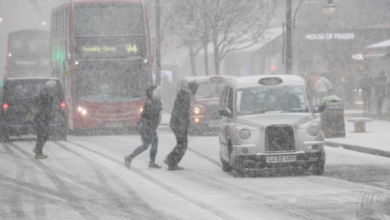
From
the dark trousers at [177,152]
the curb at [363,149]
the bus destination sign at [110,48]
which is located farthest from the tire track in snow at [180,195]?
the bus destination sign at [110,48]

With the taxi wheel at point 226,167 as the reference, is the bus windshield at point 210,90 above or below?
above

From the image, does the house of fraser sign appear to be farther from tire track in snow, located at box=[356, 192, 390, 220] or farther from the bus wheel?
tire track in snow, located at box=[356, 192, 390, 220]

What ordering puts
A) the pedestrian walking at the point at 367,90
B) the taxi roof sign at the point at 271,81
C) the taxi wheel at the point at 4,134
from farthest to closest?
the pedestrian walking at the point at 367,90
the taxi wheel at the point at 4,134
the taxi roof sign at the point at 271,81

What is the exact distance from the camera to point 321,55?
46719 mm

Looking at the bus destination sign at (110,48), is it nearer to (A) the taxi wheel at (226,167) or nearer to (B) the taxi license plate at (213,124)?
(B) the taxi license plate at (213,124)

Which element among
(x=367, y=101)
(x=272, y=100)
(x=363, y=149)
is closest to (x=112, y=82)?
(x=363, y=149)

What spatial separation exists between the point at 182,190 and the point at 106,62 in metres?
15.7

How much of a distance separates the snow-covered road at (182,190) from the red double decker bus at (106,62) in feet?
28.3

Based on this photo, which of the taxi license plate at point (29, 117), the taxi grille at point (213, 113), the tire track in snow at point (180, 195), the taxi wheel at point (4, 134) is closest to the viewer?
the tire track in snow at point (180, 195)

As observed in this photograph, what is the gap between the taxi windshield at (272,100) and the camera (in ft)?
51.1

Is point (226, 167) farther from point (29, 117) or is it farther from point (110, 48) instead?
point (110, 48)

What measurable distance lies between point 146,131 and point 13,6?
304 feet

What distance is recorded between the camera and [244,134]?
14.8 m

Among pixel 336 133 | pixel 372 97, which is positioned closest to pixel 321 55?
pixel 372 97
